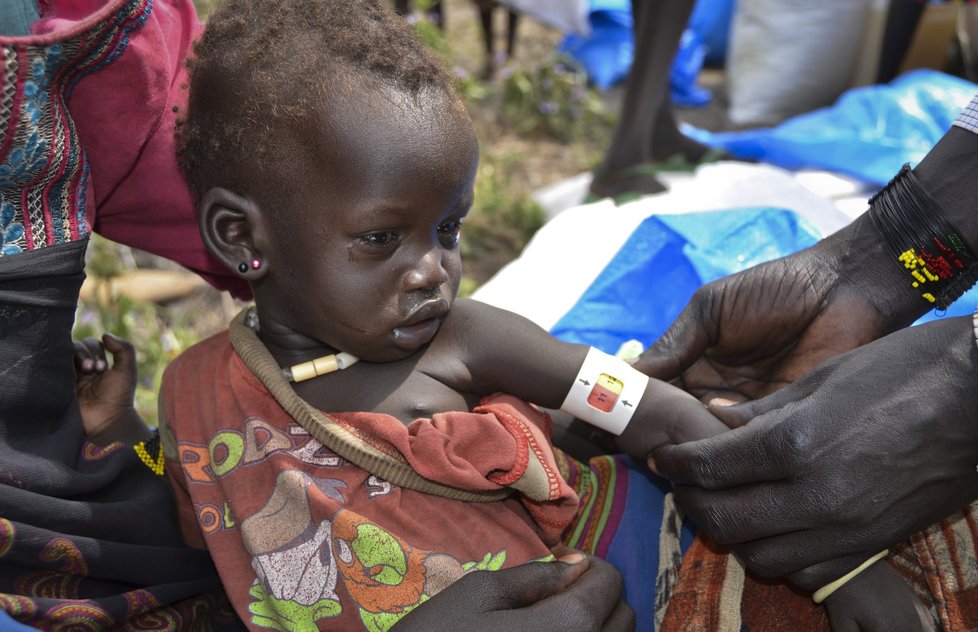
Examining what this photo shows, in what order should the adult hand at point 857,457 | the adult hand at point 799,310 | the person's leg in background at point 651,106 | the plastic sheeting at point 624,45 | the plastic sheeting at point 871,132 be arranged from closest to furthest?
1. the adult hand at point 857,457
2. the adult hand at point 799,310
3. the plastic sheeting at point 871,132
4. the person's leg in background at point 651,106
5. the plastic sheeting at point 624,45

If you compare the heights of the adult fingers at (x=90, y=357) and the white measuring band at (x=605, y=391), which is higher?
the white measuring band at (x=605, y=391)

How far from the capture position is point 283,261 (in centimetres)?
145

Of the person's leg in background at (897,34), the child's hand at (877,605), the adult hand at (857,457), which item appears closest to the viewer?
the adult hand at (857,457)

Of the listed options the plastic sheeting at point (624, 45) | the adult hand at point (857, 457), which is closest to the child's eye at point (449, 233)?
the adult hand at point (857, 457)

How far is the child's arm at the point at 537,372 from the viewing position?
151 centimetres

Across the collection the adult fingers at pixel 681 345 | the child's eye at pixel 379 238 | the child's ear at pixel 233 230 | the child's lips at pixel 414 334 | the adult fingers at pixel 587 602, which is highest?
the child's eye at pixel 379 238

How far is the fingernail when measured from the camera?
58.6 inches

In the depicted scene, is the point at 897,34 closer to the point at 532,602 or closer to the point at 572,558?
the point at 572,558

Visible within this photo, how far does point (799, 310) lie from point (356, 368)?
2.78 feet

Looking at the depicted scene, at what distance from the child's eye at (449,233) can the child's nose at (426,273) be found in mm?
47

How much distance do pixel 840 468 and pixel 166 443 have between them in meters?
1.11

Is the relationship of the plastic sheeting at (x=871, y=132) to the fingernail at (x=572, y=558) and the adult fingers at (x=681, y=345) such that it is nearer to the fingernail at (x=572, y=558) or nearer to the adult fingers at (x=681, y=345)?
the adult fingers at (x=681, y=345)

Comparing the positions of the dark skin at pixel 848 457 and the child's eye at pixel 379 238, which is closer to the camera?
the dark skin at pixel 848 457

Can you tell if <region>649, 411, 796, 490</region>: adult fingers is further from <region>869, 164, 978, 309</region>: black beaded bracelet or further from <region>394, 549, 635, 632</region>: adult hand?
<region>869, 164, 978, 309</region>: black beaded bracelet
